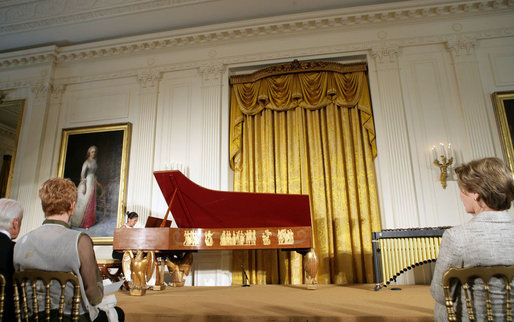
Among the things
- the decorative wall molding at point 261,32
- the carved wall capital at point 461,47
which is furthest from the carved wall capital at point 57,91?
the carved wall capital at point 461,47

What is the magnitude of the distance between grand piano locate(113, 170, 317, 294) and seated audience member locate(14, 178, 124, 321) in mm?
2154

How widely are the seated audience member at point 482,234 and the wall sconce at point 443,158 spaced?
4130 mm

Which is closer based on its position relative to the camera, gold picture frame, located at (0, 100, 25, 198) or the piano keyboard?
the piano keyboard

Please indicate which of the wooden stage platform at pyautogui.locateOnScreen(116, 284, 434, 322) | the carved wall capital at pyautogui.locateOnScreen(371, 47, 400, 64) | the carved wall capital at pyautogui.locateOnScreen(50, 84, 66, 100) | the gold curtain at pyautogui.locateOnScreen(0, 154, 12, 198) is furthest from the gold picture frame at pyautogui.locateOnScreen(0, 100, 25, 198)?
the carved wall capital at pyautogui.locateOnScreen(371, 47, 400, 64)

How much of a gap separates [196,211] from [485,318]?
3.74 meters

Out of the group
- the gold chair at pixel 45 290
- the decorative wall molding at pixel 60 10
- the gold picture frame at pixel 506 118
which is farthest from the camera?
the decorative wall molding at pixel 60 10

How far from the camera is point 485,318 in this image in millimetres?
1379

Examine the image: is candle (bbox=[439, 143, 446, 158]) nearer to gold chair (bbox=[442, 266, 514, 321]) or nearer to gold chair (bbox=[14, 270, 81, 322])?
gold chair (bbox=[442, 266, 514, 321])

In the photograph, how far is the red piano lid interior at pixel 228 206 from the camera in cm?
439

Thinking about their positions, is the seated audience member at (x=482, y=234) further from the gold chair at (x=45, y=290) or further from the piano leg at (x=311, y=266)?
the piano leg at (x=311, y=266)

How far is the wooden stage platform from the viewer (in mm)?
2529

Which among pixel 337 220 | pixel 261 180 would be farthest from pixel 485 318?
pixel 261 180

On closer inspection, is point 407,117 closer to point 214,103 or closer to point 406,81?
point 406,81

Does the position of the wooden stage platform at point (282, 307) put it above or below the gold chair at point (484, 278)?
below
